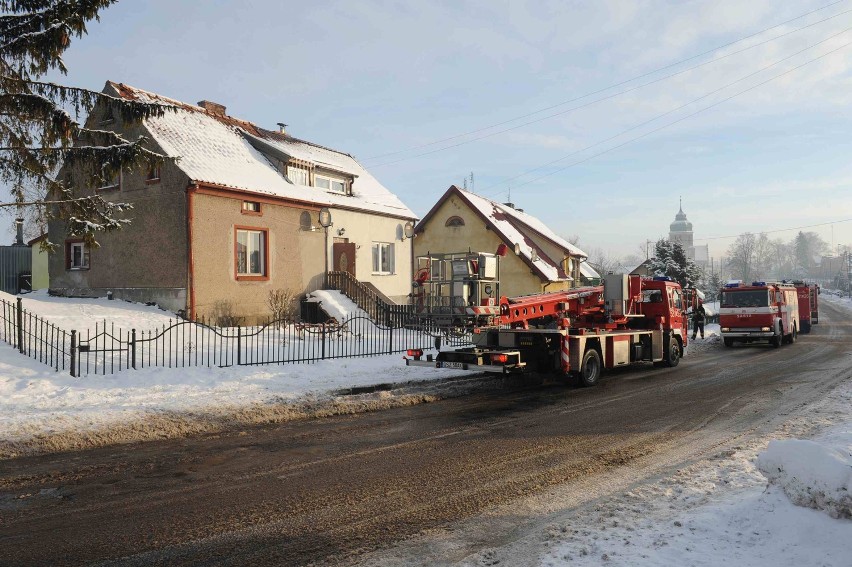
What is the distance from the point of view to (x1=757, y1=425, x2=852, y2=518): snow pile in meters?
4.48

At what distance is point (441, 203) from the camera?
3859cm

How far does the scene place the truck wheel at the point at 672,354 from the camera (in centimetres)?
1702

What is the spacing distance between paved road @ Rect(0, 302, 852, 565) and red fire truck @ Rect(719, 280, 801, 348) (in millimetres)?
13881

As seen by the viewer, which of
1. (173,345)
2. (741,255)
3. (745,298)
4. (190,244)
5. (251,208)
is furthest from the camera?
(741,255)

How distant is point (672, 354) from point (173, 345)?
14.1 m

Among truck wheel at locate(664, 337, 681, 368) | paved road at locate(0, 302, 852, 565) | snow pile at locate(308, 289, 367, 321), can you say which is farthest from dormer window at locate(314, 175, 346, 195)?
paved road at locate(0, 302, 852, 565)

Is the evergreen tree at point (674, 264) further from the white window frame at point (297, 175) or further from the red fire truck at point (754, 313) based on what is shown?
the white window frame at point (297, 175)

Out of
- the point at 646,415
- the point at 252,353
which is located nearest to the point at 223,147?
the point at 252,353

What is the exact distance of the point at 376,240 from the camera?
27234mm

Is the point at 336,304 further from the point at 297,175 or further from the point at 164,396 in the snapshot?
the point at 164,396

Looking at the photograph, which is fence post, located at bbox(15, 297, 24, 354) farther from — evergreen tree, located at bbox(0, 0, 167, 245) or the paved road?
the paved road

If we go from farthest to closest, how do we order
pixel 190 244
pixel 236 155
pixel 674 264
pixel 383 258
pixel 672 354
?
1. pixel 674 264
2. pixel 383 258
3. pixel 236 155
4. pixel 190 244
5. pixel 672 354

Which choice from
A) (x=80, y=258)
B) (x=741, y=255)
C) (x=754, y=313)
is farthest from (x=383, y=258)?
(x=741, y=255)

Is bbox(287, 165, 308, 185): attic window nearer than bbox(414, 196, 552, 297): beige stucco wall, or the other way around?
bbox(287, 165, 308, 185): attic window
